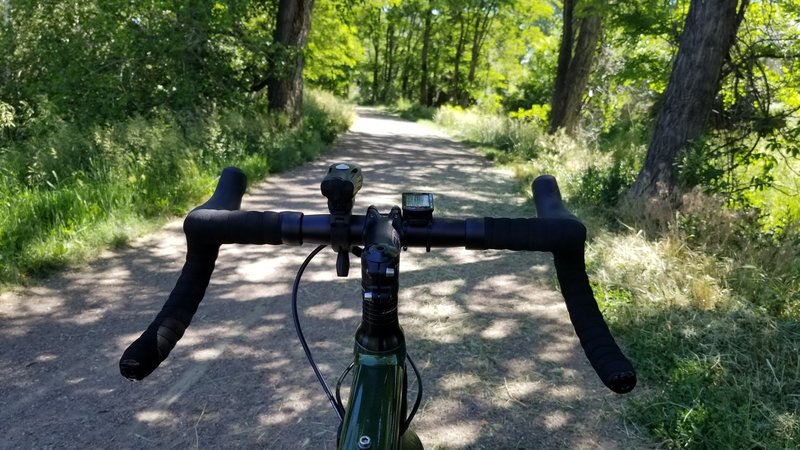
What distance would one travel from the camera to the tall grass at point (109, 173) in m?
5.15

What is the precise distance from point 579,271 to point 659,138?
588 cm

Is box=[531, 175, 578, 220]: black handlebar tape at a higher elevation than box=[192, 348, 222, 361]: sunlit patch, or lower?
higher

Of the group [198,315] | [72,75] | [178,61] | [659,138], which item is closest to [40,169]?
[72,75]

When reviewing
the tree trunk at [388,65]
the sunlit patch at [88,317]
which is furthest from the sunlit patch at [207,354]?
the tree trunk at [388,65]

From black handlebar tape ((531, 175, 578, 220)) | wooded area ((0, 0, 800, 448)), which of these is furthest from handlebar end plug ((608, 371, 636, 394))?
wooded area ((0, 0, 800, 448))

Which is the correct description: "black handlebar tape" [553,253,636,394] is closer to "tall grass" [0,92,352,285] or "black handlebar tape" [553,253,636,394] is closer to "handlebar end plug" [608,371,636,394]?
"handlebar end plug" [608,371,636,394]

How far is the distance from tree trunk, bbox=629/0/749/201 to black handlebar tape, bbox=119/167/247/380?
5733 mm

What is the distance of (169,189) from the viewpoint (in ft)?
23.3

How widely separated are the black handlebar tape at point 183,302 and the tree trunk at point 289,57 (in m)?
10.9

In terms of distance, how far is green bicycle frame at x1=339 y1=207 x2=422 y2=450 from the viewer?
109 cm

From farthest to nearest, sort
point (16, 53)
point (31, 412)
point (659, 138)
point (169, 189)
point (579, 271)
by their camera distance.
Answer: point (16, 53)
point (169, 189)
point (659, 138)
point (31, 412)
point (579, 271)

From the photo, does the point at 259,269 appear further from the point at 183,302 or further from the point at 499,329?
the point at 183,302

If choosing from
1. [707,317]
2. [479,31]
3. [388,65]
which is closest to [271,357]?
[707,317]

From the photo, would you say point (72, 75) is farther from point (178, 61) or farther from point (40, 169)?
point (40, 169)
